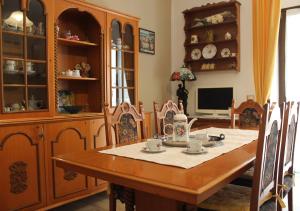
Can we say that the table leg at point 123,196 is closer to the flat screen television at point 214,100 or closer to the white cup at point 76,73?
the white cup at point 76,73

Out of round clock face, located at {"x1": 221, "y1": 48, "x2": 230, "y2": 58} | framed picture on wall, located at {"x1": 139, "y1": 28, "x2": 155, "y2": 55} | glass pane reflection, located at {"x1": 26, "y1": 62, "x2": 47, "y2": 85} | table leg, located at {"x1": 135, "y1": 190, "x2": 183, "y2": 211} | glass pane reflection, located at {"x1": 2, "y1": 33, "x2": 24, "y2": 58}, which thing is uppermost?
framed picture on wall, located at {"x1": 139, "y1": 28, "x2": 155, "y2": 55}

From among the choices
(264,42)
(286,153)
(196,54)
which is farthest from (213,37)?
(286,153)

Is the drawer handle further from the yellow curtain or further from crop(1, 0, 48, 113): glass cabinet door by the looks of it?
the yellow curtain

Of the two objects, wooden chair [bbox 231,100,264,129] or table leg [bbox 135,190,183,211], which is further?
wooden chair [bbox 231,100,264,129]

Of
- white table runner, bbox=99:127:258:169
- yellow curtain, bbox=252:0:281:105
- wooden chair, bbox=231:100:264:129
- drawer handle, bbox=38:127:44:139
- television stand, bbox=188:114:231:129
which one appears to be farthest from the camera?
television stand, bbox=188:114:231:129

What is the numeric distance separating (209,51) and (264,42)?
80 cm

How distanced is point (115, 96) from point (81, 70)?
18.6 inches

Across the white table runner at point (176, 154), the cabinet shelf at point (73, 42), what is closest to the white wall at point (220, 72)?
the cabinet shelf at point (73, 42)

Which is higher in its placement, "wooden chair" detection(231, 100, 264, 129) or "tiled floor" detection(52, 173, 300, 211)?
"wooden chair" detection(231, 100, 264, 129)

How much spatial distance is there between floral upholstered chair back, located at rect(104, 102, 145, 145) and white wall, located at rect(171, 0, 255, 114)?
84.8 inches

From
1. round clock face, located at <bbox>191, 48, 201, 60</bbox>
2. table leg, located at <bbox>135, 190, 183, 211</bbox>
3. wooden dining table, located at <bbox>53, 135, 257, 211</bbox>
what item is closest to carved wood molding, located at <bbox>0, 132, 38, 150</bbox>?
wooden dining table, located at <bbox>53, 135, 257, 211</bbox>

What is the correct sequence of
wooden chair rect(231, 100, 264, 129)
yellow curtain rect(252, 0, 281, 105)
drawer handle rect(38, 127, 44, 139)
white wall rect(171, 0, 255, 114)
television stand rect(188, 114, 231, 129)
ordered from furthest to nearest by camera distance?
white wall rect(171, 0, 255, 114), television stand rect(188, 114, 231, 129), yellow curtain rect(252, 0, 281, 105), wooden chair rect(231, 100, 264, 129), drawer handle rect(38, 127, 44, 139)

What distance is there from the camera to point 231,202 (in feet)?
5.14

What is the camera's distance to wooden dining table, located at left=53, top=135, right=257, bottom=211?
1.04 m
